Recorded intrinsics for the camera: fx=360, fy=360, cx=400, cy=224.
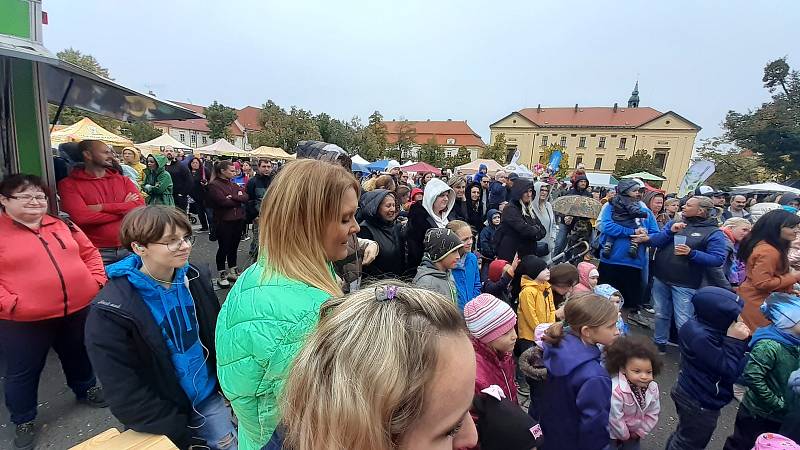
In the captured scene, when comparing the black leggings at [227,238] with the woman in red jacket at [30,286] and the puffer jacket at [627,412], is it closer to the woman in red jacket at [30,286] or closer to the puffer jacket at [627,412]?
the woman in red jacket at [30,286]

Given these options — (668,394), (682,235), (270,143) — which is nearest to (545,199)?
(682,235)

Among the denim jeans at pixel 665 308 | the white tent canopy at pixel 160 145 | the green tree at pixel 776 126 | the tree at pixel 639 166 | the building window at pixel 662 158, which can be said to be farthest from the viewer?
the building window at pixel 662 158

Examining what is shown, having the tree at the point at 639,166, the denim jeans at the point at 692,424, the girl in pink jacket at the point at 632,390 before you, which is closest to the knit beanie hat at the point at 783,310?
the denim jeans at the point at 692,424

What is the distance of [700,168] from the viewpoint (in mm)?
8352

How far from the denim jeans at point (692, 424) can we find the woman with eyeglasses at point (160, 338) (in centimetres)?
298

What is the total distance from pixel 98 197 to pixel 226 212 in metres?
2.02

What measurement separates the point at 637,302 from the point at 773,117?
31.9m

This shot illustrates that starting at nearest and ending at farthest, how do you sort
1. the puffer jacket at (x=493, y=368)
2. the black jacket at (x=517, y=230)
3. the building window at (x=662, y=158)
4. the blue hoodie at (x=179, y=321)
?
the blue hoodie at (x=179, y=321)
the puffer jacket at (x=493, y=368)
the black jacket at (x=517, y=230)
the building window at (x=662, y=158)

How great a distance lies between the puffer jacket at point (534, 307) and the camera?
3346 mm

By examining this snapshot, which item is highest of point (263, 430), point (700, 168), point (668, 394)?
point (700, 168)

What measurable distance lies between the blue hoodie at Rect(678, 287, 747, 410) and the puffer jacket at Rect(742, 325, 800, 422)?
78 millimetres

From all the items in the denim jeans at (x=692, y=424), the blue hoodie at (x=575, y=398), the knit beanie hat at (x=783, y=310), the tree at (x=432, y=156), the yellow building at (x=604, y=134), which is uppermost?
the yellow building at (x=604, y=134)

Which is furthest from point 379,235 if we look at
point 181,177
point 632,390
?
point 181,177

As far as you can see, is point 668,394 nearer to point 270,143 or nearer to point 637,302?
point 637,302
